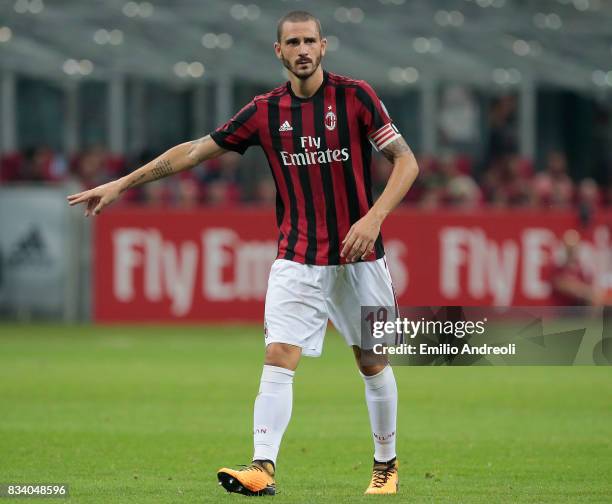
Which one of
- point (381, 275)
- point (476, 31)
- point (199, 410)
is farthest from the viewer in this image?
point (476, 31)

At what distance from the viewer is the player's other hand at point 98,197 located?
7172mm

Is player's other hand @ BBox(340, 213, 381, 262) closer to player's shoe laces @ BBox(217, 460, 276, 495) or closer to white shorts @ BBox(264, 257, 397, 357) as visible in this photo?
white shorts @ BBox(264, 257, 397, 357)

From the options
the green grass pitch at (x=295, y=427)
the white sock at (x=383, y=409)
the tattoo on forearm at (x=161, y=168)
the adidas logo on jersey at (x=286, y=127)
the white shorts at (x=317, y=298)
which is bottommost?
the green grass pitch at (x=295, y=427)

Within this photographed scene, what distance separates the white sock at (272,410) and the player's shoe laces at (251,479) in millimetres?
68

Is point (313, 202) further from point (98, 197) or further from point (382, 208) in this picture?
point (98, 197)

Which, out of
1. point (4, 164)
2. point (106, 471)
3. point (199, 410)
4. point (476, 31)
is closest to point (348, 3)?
point (476, 31)

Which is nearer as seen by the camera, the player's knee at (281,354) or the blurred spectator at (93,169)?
the player's knee at (281,354)

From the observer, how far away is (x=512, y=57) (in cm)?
2427

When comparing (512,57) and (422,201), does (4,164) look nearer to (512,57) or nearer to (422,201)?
(422,201)

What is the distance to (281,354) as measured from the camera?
709cm

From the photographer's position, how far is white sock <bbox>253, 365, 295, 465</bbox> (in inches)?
277

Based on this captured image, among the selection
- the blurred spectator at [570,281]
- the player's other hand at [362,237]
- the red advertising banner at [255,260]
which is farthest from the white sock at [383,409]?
the blurred spectator at [570,281]

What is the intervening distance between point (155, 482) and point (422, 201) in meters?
14.0

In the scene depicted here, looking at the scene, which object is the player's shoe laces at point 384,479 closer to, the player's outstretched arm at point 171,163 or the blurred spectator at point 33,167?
the player's outstretched arm at point 171,163
